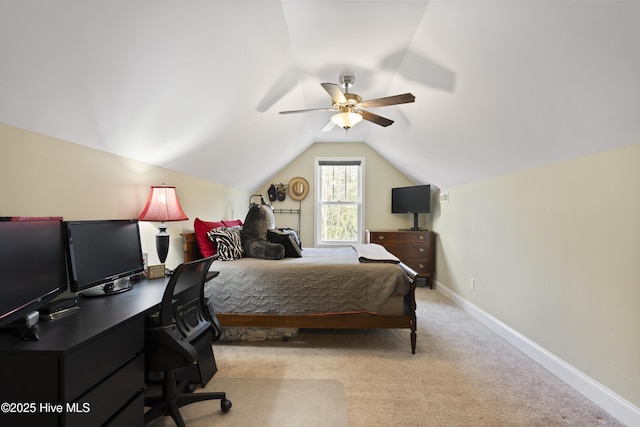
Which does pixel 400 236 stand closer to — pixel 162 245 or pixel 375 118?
pixel 375 118

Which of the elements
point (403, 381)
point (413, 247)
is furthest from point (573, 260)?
point (413, 247)

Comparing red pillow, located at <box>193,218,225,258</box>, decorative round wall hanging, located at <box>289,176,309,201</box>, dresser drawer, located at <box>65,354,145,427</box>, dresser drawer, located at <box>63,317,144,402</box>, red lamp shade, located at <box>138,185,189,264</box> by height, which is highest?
decorative round wall hanging, located at <box>289,176,309,201</box>

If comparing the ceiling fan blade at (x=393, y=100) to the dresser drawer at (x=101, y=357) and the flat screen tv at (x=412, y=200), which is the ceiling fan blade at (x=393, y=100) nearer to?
the dresser drawer at (x=101, y=357)

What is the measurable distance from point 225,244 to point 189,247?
358mm

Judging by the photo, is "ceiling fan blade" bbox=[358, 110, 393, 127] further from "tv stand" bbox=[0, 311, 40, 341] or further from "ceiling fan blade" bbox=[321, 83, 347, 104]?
"tv stand" bbox=[0, 311, 40, 341]

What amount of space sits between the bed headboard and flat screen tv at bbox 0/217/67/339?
1.45m

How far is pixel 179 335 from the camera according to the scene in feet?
5.07

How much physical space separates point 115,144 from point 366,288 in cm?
218

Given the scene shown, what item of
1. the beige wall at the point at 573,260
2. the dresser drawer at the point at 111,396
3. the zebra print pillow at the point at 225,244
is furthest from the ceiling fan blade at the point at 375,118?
the dresser drawer at the point at 111,396

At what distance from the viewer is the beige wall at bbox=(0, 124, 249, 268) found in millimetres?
1396

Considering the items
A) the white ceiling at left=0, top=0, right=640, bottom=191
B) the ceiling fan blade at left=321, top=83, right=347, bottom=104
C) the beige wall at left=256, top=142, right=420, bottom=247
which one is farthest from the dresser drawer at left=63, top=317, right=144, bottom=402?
the beige wall at left=256, top=142, right=420, bottom=247

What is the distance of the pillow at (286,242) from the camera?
10.3ft

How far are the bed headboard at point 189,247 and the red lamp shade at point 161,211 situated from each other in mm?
584

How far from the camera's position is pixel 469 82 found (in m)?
2.24
